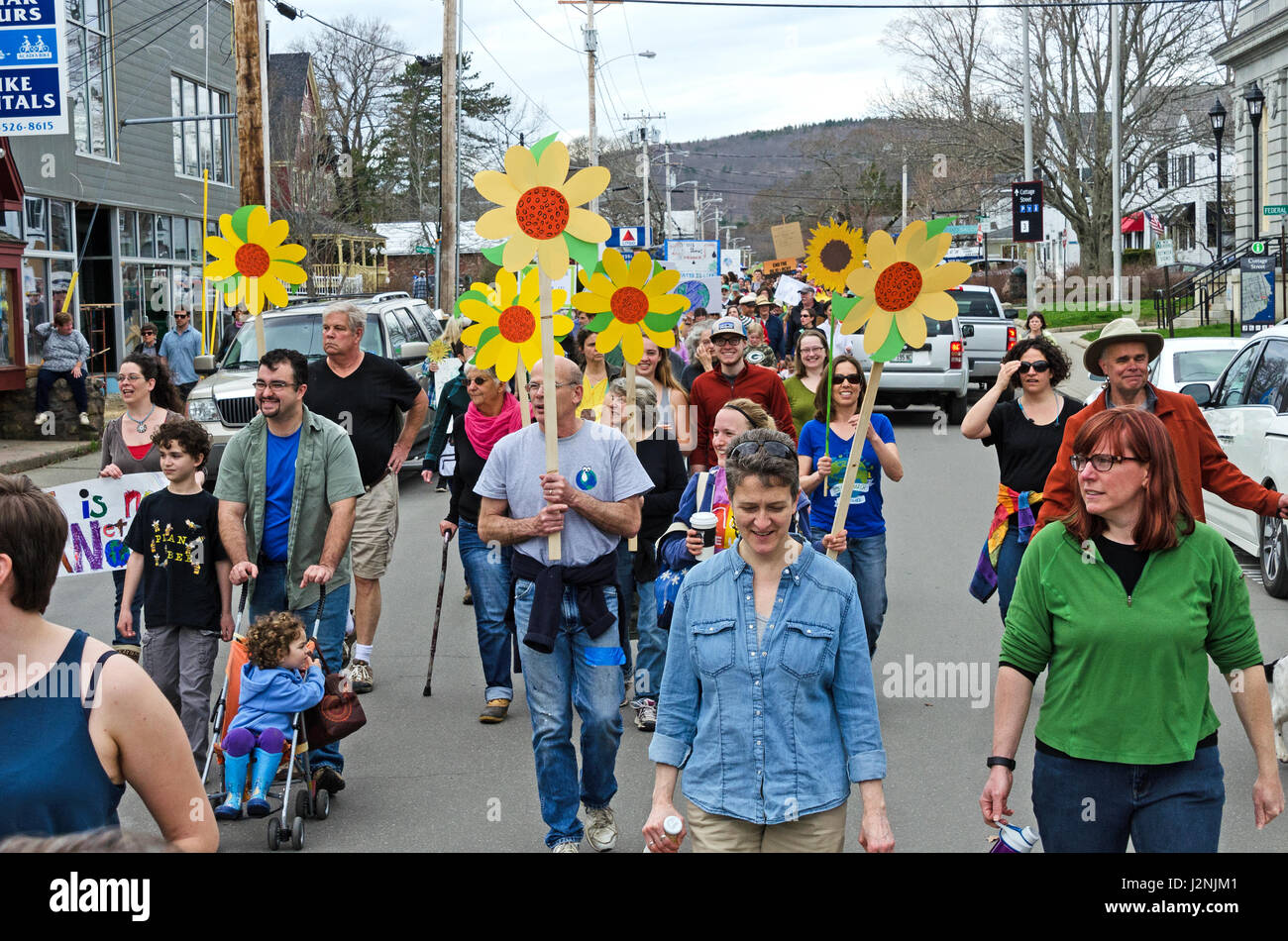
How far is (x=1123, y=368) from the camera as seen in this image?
234 inches

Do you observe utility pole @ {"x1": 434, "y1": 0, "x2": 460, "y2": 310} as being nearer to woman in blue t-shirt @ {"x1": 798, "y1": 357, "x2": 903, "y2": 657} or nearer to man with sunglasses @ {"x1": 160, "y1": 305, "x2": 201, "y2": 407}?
man with sunglasses @ {"x1": 160, "y1": 305, "x2": 201, "y2": 407}

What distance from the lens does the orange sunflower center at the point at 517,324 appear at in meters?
7.53

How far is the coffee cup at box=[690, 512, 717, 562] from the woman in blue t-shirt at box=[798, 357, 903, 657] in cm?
157

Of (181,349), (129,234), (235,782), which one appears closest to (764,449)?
(235,782)

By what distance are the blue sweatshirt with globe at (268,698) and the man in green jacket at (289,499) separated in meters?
0.54

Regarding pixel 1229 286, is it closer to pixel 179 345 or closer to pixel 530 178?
pixel 179 345

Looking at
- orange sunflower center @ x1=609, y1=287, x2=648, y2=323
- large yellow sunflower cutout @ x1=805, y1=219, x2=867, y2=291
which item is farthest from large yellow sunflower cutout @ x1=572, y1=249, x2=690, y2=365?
Answer: large yellow sunflower cutout @ x1=805, y1=219, x2=867, y2=291

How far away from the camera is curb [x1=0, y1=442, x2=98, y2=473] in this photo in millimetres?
17672

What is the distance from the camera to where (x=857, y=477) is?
24.5ft

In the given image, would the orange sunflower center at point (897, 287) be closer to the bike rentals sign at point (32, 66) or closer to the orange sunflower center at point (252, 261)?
the orange sunflower center at point (252, 261)

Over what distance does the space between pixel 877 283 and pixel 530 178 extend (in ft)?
4.85

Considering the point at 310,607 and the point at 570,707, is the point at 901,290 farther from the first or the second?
the point at 310,607

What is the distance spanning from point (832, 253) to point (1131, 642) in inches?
159
